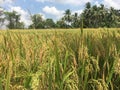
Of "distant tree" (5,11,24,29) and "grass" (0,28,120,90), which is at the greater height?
"distant tree" (5,11,24,29)

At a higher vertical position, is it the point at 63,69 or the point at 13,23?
the point at 13,23

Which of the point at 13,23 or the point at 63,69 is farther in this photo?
the point at 13,23

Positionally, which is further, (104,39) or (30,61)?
(104,39)

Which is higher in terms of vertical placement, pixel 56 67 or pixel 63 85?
pixel 56 67

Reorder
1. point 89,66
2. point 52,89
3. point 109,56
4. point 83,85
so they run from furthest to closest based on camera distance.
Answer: point 109,56
point 89,66
point 83,85
point 52,89

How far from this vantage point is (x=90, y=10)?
81.9 m

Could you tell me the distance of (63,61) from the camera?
1949mm

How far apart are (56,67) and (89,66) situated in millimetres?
310

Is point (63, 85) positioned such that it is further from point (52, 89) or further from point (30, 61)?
point (30, 61)

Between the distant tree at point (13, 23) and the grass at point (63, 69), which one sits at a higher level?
the distant tree at point (13, 23)

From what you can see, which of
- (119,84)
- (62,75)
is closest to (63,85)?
(62,75)

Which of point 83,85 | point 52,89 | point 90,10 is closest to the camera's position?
point 52,89

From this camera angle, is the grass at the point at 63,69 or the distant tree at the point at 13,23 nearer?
the grass at the point at 63,69

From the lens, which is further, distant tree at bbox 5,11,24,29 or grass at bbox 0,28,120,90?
distant tree at bbox 5,11,24,29
